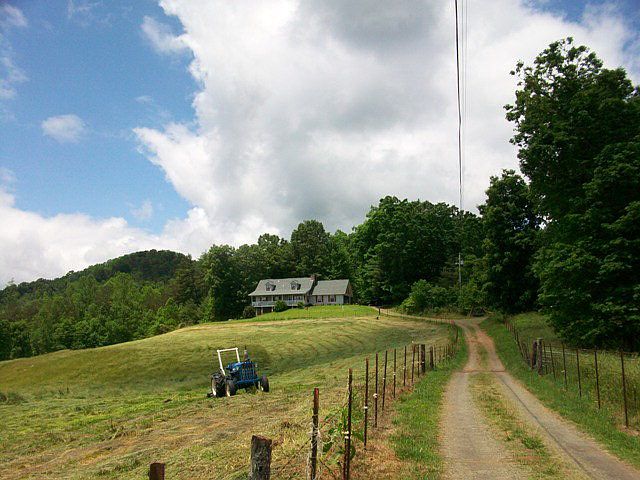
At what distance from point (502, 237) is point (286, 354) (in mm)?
30617

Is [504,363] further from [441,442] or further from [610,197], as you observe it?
[441,442]

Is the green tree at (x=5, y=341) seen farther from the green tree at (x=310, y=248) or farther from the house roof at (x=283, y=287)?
the green tree at (x=310, y=248)

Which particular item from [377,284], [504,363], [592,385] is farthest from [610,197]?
[377,284]

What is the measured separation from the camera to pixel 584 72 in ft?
99.0

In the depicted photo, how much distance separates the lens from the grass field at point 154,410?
10883 millimetres

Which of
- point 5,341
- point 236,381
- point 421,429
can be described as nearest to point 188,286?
point 5,341

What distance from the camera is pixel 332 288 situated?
9656 cm

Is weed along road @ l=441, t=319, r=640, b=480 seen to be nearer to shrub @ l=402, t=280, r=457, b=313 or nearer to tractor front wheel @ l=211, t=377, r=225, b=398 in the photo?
tractor front wheel @ l=211, t=377, r=225, b=398

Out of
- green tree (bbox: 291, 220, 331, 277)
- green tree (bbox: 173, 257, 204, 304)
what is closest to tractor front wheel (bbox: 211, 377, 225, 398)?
green tree (bbox: 291, 220, 331, 277)

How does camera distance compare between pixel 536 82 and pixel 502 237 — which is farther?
pixel 502 237

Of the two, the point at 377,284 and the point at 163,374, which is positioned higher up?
the point at 377,284

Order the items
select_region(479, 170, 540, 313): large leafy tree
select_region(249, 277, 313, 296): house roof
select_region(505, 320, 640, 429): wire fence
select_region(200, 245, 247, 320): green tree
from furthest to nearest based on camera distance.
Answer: select_region(200, 245, 247, 320): green tree, select_region(249, 277, 313, 296): house roof, select_region(479, 170, 540, 313): large leafy tree, select_region(505, 320, 640, 429): wire fence

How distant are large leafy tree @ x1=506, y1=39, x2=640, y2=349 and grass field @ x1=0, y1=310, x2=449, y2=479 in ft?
47.7

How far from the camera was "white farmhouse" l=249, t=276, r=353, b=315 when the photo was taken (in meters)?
95.7
